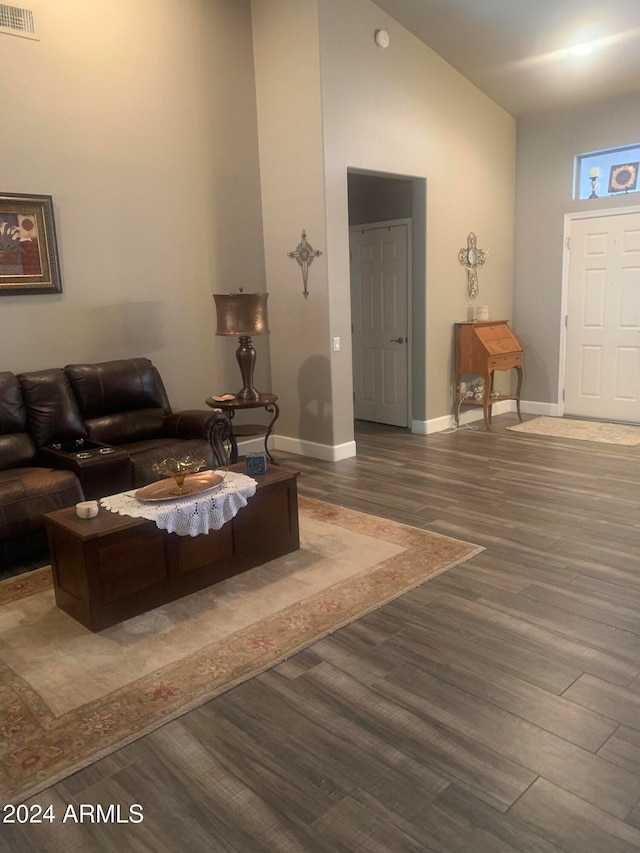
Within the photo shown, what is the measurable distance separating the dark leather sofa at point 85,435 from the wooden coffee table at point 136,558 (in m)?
0.61

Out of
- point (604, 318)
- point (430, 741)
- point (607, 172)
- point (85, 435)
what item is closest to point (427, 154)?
point (607, 172)

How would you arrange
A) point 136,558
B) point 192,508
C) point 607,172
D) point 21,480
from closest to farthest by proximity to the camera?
point 136,558
point 192,508
point 21,480
point 607,172

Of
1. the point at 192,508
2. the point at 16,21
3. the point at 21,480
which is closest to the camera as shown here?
the point at 192,508

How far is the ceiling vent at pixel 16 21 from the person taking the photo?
4.32 meters

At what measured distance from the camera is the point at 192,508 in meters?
3.11

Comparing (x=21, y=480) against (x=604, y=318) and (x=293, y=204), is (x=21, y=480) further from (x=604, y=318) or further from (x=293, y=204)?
(x=604, y=318)

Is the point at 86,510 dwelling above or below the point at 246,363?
below

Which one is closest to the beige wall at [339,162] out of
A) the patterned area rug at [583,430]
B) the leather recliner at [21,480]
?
the patterned area rug at [583,430]

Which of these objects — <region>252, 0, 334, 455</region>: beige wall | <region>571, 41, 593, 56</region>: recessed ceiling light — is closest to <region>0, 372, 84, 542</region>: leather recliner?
<region>252, 0, 334, 455</region>: beige wall

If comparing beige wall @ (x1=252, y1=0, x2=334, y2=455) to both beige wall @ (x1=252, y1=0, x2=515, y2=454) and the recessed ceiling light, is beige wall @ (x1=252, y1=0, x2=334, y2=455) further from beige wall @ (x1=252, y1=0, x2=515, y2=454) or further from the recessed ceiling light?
the recessed ceiling light

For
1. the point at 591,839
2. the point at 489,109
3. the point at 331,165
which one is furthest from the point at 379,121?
the point at 591,839

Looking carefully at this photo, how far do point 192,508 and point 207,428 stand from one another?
158 centimetres

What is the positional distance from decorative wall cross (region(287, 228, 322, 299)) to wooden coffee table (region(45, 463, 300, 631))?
8.55 ft

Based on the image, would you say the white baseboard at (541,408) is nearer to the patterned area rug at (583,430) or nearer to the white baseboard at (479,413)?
the white baseboard at (479,413)
